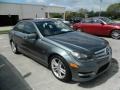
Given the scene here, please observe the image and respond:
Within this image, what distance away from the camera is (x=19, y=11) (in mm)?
42000

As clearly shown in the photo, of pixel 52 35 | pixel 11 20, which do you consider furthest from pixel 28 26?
pixel 11 20

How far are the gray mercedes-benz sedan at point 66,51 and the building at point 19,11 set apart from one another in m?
35.9

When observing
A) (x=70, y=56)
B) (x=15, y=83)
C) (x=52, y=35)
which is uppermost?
(x=52, y=35)

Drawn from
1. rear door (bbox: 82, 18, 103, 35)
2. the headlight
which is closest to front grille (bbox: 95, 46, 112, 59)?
the headlight

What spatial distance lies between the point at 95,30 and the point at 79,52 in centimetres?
846


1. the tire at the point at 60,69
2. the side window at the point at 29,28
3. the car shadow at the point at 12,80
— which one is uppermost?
the side window at the point at 29,28

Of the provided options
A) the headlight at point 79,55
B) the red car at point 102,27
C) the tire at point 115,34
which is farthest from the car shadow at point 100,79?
the red car at point 102,27

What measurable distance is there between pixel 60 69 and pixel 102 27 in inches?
311

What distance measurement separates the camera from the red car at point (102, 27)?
11383 millimetres

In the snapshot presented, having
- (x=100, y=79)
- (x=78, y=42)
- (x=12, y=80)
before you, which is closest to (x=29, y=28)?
(x=12, y=80)

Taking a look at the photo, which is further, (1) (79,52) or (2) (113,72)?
(2) (113,72)

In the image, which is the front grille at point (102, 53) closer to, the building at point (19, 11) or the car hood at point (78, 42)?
the car hood at point (78, 42)

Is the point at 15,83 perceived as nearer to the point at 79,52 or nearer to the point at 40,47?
the point at 40,47

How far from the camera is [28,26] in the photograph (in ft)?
20.6
